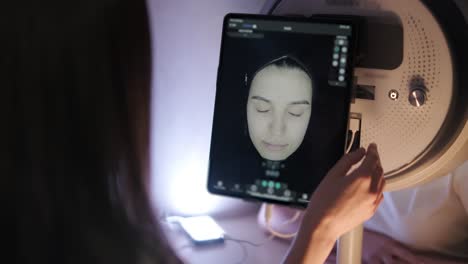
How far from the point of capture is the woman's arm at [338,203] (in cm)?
57

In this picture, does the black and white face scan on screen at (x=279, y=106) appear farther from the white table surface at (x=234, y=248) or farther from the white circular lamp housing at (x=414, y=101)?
the white table surface at (x=234, y=248)

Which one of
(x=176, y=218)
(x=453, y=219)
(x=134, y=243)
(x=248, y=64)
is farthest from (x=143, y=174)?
(x=453, y=219)

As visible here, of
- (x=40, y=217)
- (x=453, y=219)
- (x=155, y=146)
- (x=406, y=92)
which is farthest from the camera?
(x=155, y=146)

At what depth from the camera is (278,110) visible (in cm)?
65

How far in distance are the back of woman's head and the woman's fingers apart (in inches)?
8.2

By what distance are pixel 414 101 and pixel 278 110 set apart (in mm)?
159

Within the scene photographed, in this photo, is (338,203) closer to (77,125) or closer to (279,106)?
(279,106)

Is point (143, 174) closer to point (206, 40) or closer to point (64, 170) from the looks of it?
point (64, 170)

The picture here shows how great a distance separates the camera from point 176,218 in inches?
Result: 38.9

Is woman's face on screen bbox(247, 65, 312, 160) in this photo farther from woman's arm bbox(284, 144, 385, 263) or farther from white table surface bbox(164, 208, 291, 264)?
white table surface bbox(164, 208, 291, 264)

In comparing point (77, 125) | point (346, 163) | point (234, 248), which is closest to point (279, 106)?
point (346, 163)

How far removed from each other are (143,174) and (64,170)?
86 mm

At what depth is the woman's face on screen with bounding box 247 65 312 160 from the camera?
2.08 feet

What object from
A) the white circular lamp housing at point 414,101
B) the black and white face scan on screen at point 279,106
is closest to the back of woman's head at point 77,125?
the black and white face scan on screen at point 279,106
